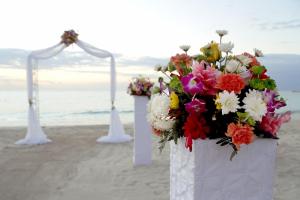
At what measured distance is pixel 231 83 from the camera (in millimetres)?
2004

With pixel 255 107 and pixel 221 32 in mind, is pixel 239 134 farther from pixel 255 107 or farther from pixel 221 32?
pixel 221 32

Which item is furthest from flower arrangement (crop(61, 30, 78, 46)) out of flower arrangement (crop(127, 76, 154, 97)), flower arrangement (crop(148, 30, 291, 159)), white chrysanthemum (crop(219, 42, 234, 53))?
white chrysanthemum (crop(219, 42, 234, 53))

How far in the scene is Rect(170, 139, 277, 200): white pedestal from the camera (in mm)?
2033

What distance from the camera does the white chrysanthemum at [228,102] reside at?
197 centimetres

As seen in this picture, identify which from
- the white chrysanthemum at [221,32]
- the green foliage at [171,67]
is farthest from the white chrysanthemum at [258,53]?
the green foliage at [171,67]

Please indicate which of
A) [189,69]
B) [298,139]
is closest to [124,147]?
[298,139]

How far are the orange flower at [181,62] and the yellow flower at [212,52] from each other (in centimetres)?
13

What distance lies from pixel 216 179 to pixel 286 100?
1.93ft

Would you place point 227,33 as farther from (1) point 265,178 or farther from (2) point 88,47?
(2) point 88,47

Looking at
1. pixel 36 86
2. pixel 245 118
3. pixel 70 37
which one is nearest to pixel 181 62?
pixel 245 118

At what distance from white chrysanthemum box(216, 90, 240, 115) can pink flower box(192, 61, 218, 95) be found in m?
0.08

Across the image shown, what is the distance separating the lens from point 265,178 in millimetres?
2152

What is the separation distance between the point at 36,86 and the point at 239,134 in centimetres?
878

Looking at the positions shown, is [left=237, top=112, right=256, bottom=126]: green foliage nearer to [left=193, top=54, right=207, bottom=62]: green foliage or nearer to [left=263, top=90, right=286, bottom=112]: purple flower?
[left=263, top=90, right=286, bottom=112]: purple flower
